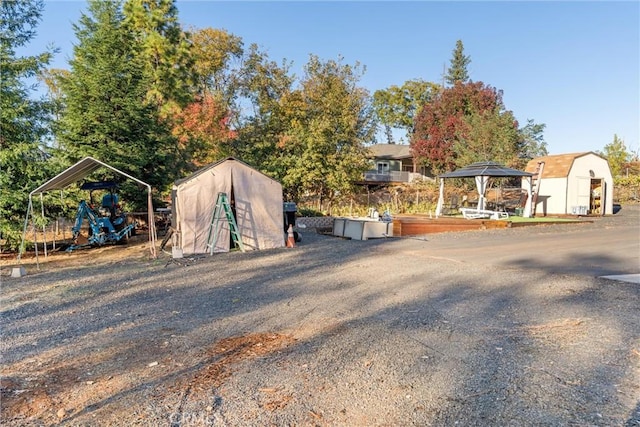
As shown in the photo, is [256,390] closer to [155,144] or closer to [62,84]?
[155,144]

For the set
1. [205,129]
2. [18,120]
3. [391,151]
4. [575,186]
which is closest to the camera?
[18,120]

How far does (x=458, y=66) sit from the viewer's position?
167 ft

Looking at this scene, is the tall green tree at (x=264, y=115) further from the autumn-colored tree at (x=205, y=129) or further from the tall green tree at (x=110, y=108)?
the tall green tree at (x=110, y=108)

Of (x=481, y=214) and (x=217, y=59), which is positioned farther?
(x=217, y=59)

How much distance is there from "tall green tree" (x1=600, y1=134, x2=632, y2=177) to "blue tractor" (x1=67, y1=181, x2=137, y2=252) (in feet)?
111

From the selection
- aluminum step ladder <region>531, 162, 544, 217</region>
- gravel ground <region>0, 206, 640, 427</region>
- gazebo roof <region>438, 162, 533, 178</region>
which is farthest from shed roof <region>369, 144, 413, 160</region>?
gravel ground <region>0, 206, 640, 427</region>

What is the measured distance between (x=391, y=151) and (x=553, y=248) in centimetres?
3505

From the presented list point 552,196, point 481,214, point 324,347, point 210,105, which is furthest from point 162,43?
point 552,196

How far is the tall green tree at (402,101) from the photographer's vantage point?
48656 millimetres

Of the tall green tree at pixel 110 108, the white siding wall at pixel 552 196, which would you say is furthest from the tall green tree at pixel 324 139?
the white siding wall at pixel 552 196

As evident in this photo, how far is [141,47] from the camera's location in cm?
1698

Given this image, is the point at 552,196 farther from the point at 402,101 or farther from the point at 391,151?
the point at 402,101

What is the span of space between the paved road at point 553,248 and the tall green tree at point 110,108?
9.53 meters

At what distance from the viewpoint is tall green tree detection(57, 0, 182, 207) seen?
12.6m
